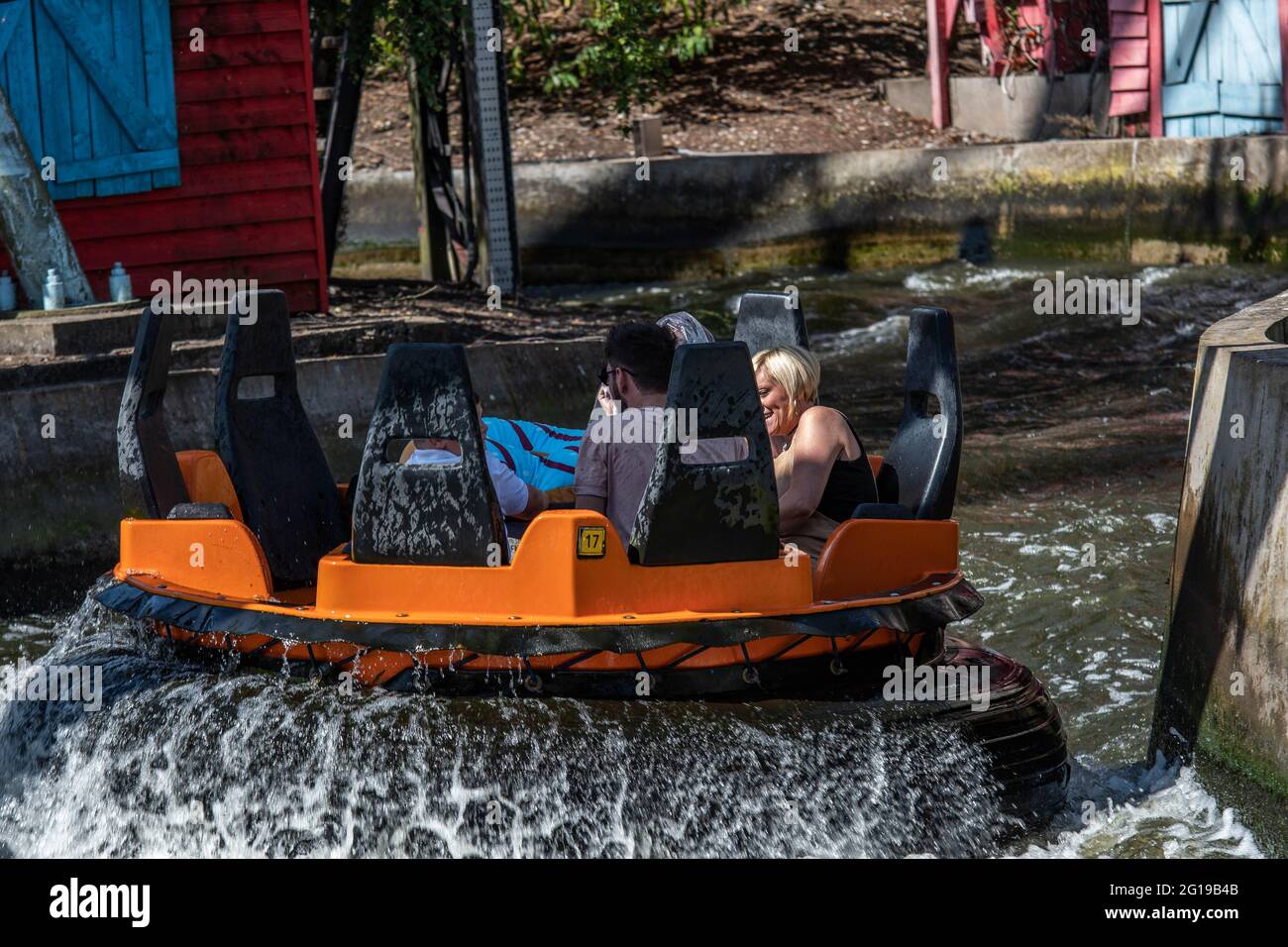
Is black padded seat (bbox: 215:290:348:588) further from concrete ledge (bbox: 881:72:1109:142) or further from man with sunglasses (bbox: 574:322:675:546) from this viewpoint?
concrete ledge (bbox: 881:72:1109:142)

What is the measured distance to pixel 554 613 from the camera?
4148mm

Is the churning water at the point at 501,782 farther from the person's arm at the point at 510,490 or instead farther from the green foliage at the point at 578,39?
the green foliage at the point at 578,39

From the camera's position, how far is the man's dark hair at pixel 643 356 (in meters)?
4.32

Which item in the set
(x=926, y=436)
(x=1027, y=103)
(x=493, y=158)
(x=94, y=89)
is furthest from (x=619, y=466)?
(x=1027, y=103)

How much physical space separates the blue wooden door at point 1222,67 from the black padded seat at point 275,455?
38.2 feet

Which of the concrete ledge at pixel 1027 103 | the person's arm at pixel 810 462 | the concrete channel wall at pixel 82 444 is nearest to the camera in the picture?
the person's arm at pixel 810 462

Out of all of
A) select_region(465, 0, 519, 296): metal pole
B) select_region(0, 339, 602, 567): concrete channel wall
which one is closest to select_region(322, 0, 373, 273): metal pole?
select_region(465, 0, 519, 296): metal pole

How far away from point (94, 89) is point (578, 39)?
12.3 meters

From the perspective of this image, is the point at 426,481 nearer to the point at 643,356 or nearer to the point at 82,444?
the point at 643,356

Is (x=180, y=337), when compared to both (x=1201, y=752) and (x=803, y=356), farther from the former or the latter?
(x=1201, y=752)

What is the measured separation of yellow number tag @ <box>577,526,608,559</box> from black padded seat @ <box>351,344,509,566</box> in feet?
0.70

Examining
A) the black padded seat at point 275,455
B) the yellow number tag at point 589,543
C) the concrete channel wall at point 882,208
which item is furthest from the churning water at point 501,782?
the concrete channel wall at point 882,208

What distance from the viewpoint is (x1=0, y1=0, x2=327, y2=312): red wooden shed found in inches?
369
